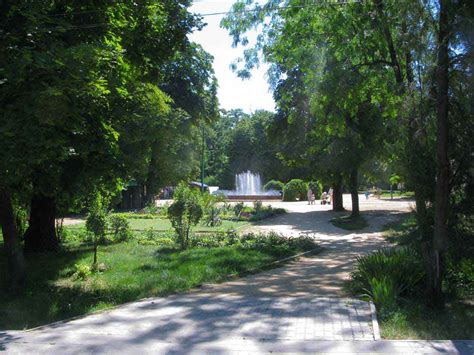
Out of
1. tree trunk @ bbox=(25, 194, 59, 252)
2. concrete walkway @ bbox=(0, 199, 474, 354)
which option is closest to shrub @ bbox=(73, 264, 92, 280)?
concrete walkway @ bbox=(0, 199, 474, 354)

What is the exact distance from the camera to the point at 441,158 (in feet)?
26.4

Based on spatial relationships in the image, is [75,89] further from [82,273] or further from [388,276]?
[388,276]

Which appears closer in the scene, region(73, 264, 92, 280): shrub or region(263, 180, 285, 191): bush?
region(73, 264, 92, 280): shrub

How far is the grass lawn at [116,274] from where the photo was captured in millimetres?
8375

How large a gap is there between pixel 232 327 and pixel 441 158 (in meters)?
4.16

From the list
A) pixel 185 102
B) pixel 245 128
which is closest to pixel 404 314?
pixel 185 102

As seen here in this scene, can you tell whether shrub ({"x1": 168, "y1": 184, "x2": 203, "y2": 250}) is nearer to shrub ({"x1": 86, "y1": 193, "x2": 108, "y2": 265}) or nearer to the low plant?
shrub ({"x1": 86, "y1": 193, "x2": 108, "y2": 265})

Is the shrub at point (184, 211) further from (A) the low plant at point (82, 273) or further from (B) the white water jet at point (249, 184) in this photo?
(B) the white water jet at point (249, 184)

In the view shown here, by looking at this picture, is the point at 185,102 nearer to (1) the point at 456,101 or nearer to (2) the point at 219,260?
(2) the point at 219,260

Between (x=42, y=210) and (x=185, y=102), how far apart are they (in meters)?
26.7

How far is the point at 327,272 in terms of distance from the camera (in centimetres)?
1223

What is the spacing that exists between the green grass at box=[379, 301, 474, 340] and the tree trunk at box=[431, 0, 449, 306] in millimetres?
334

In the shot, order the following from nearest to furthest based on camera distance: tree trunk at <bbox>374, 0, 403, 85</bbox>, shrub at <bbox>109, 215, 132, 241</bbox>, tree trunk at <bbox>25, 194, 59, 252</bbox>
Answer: tree trunk at <bbox>374, 0, 403, 85</bbox> < tree trunk at <bbox>25, 194, 59, 252</bbox> < shrub at <bbox>109, 215, 132, 241</bbox>

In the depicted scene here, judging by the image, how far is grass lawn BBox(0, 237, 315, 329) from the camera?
8.38 meters
